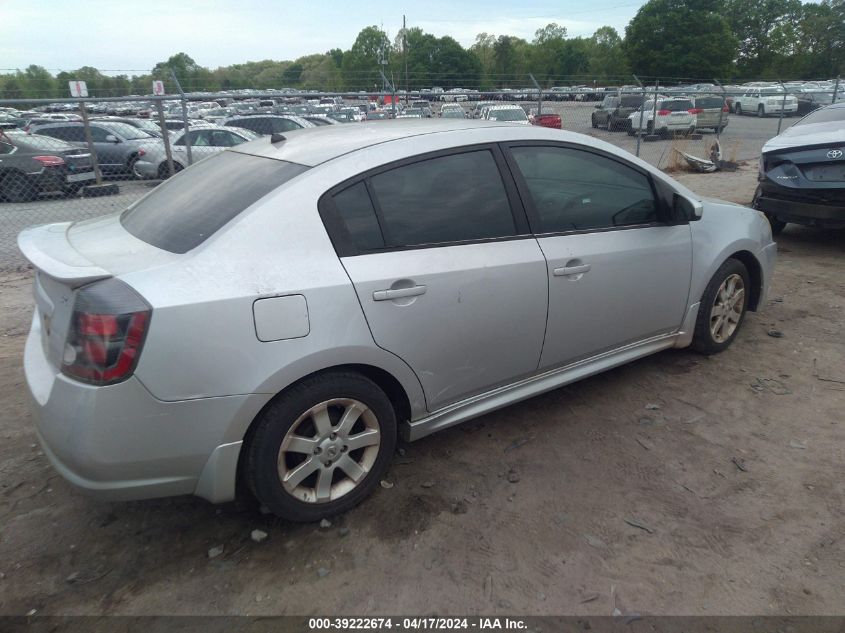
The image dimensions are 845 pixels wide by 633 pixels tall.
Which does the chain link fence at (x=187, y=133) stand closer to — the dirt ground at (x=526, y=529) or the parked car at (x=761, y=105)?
the dirt ground at (x=526, y=529)

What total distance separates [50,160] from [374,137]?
1006 centimetres

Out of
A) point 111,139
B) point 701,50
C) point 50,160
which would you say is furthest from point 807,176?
point 701,50

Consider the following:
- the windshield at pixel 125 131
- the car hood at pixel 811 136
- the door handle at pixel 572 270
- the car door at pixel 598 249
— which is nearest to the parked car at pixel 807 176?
the car hood at pixel 811 136

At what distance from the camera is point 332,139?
301cm

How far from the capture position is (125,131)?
14.8 m

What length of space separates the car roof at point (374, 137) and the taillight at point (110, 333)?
3.32 ft

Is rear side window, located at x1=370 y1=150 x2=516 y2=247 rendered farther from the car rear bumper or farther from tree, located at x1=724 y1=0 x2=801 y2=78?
tree, located at x1=724 y1=0 x2=801 y2=78

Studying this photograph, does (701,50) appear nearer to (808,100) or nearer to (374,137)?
(808,100)

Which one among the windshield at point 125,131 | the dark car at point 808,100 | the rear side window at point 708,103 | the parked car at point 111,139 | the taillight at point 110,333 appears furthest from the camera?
the dark car at point 808,100

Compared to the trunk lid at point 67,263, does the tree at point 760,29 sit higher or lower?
higher

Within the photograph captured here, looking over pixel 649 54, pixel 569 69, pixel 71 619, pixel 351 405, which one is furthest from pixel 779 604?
pixel 569 69

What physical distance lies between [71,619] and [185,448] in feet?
2.39

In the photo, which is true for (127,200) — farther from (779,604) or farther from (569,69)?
(569,69)

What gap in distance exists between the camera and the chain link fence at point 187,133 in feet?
31.5
